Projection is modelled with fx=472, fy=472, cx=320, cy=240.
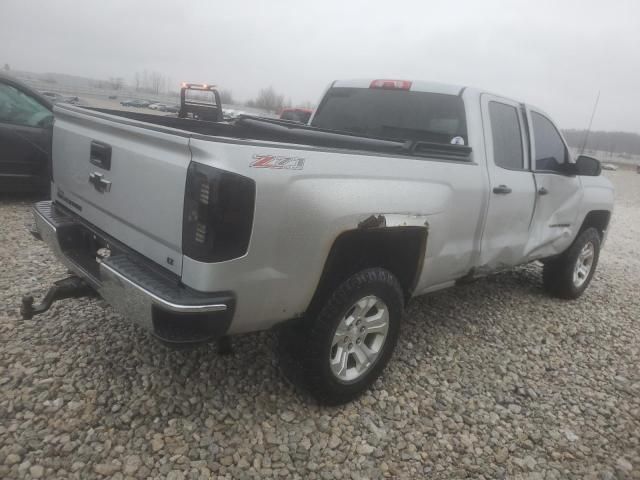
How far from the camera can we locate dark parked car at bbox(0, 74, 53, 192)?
17.9 ft

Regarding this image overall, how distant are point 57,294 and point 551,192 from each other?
3.66 m

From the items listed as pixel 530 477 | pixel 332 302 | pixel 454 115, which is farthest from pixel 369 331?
pixel 454 115

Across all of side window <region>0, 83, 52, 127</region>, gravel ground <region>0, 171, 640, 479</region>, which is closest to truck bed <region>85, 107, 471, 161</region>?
gravel ground <region>0, 171, 640, 479</region>

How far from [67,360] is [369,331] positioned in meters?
1.75

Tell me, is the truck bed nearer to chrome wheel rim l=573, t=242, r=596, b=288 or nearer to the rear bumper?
the rear bumper

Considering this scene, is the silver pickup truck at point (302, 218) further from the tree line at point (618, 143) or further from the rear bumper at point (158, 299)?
the tree line at point (618, 143)

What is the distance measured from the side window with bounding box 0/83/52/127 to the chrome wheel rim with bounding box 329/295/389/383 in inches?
201

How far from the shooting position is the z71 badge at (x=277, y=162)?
1.86m

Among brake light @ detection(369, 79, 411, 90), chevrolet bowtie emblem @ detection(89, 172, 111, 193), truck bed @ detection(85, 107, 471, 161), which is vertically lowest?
chevrolet bowtie emblem @ detection(89, 172, 111, 193)

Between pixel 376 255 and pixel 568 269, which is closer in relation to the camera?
pixel 376 255

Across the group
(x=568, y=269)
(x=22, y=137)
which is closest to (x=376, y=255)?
(x=568, y=269)

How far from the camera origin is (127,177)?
2.17 m

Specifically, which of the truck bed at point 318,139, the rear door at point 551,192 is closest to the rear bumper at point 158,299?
the truck bed at point 318,139

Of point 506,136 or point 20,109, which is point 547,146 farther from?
point 20,109
